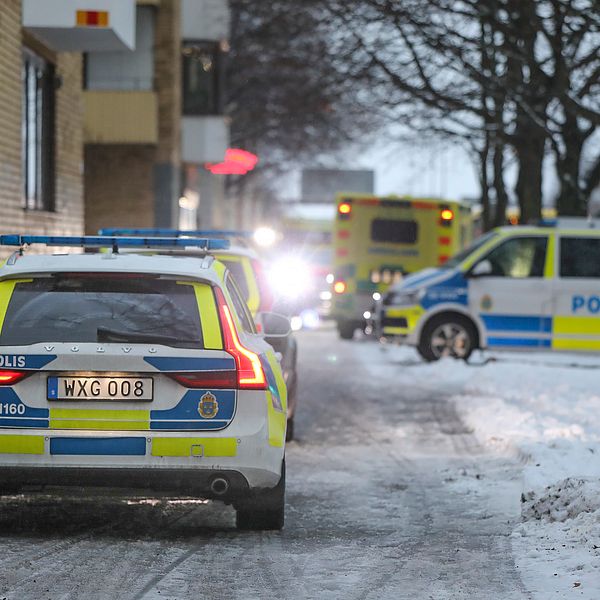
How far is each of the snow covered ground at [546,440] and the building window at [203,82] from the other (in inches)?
695

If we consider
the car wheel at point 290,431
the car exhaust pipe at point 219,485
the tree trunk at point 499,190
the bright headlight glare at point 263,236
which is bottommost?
the car wheel at point 290,431

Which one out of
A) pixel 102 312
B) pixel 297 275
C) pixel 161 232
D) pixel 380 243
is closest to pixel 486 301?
pixel 380 243

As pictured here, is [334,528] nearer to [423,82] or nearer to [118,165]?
[423,82]

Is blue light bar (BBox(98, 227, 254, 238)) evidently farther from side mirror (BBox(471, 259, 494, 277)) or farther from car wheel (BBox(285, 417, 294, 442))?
side mirror (BBox(471, 259, 494, 277))

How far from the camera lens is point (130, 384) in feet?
23.8

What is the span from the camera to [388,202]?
88.1 ft

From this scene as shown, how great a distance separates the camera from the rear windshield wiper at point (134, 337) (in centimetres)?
730

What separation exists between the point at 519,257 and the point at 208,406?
13.6 metres

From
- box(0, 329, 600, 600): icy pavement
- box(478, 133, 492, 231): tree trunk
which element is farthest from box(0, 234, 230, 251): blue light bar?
box(478, 133, 492, 231): tree trunk

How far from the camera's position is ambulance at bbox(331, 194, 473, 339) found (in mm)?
26750

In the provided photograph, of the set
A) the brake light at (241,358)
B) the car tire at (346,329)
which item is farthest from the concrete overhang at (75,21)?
the brake light at (241,358)

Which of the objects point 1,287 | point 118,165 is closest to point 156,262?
point 1,287

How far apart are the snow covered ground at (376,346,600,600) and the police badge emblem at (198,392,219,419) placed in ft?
5.45

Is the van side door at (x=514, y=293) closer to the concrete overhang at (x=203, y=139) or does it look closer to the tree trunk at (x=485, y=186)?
the concrete overhang at (x=203, y=139)
